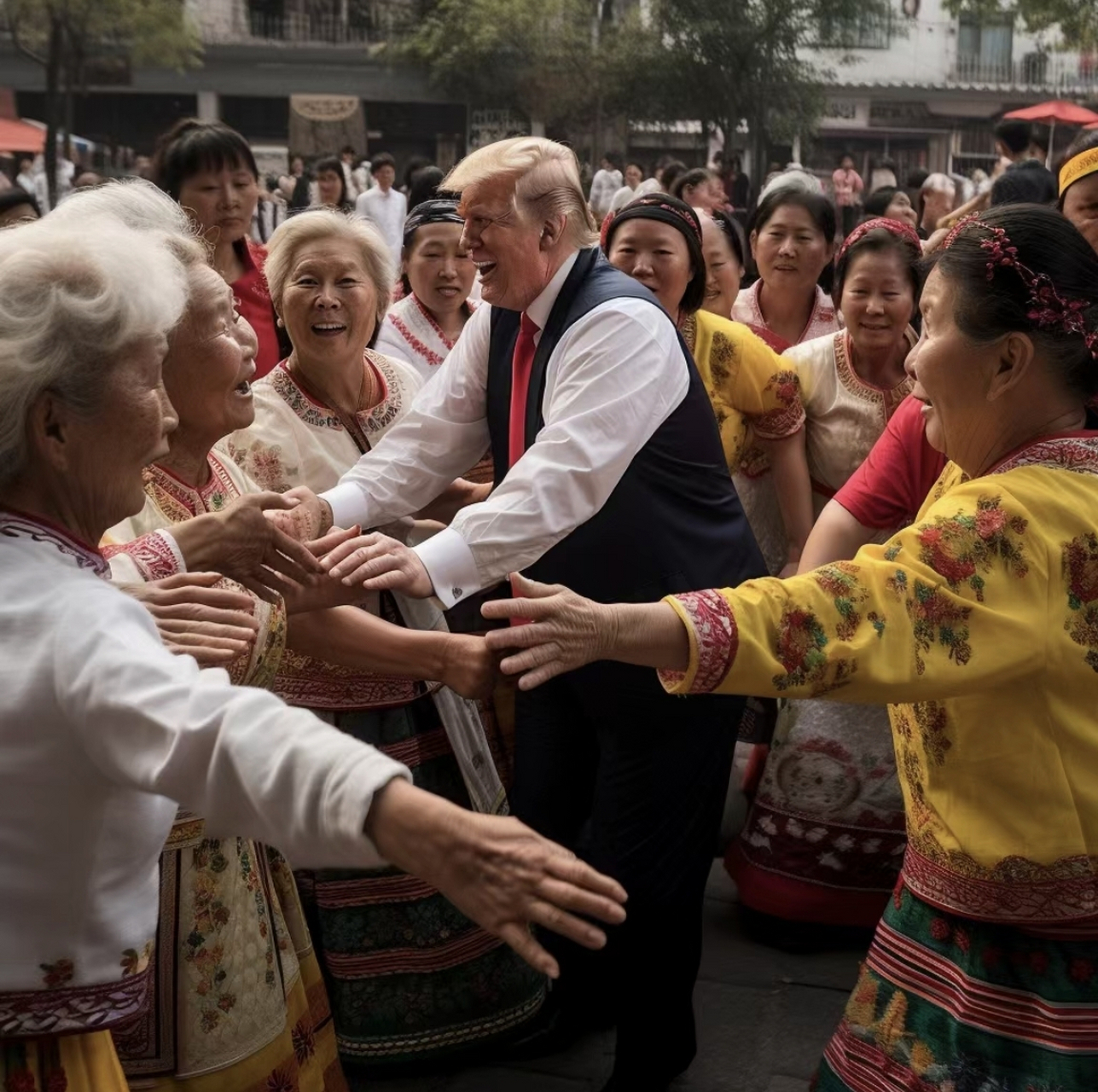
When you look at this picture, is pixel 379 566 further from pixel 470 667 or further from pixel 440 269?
pixel 440 269

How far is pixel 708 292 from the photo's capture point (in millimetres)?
5379

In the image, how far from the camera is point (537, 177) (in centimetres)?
326

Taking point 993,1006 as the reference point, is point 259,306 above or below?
above

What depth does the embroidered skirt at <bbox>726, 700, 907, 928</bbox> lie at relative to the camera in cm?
411

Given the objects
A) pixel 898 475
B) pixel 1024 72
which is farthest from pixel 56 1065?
pixel 1024 72

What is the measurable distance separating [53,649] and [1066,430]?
1.51 metres

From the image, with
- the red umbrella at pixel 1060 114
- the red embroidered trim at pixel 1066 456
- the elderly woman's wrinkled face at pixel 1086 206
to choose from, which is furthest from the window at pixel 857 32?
the red embroidered trim at pixel 1066 456

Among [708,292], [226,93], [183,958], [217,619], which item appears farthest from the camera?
[226,93]

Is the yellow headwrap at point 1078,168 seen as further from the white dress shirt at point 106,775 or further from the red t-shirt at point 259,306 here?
the white dress shirt at point 106,775

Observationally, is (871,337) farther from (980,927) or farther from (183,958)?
(183,958)

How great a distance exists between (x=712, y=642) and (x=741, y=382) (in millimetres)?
2393

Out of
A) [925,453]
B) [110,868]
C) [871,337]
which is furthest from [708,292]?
[110,868]

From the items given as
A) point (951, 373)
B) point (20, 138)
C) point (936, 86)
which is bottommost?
point (951, 373)

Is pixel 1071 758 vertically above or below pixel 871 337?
below
